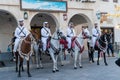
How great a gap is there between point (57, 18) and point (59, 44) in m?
6.61

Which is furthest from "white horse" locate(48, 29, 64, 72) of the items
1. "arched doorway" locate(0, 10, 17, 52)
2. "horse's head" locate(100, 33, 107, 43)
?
"arched doorway" locate(0, 10, 17, 52)

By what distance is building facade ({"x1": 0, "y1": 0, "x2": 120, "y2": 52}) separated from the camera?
21766 mm

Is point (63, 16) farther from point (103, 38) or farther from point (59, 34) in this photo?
point (59, 34)

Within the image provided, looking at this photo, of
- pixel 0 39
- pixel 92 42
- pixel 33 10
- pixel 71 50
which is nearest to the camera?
pixel 71 50

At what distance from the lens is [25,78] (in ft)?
49.5

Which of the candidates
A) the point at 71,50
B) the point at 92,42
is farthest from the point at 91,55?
the point at 71,50

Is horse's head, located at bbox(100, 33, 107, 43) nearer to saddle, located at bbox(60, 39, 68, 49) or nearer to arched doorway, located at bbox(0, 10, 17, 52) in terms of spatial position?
saddle, located at bbox(60, 39, 68, 49)

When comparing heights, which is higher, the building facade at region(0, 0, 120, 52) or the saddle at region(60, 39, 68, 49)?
the building facade at region(0, 0, 120, 52)

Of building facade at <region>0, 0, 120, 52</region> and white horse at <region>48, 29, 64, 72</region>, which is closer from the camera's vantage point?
white horse at <region>48, 29, 64, 72</region>

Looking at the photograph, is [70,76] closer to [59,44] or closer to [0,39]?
[59,44]

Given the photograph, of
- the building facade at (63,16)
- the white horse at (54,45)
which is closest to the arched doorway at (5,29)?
the building facade at (63,16)

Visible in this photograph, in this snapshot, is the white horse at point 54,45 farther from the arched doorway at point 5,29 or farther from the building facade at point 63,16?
the arched doorway at point 5,29

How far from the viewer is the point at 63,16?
24.2 meters

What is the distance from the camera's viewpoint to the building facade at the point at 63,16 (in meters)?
21.8
